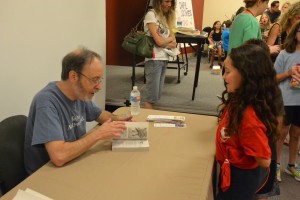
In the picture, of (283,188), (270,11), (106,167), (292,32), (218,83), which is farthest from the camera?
(270,11)

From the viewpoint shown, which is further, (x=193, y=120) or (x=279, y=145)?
(x=279, y=145)

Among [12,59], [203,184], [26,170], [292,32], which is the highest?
[292,32]

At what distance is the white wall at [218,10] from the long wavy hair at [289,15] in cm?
630

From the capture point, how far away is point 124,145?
1309mm

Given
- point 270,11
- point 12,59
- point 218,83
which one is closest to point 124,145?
point 12,59

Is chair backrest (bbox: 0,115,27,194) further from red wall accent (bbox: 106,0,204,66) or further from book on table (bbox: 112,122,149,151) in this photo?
red wall accent (bbox: 106,0,204,66)

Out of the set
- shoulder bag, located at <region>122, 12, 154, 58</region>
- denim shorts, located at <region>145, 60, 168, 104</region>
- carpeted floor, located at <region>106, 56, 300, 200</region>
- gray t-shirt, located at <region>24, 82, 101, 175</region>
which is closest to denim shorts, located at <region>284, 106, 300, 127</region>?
carpeted floor, located at <region>106, 56, 300, 200</region>

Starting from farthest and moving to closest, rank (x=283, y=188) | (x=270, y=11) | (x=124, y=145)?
1. (x=270, y=11)
2. (x=283, y=188)
3. (x=124, y=145)

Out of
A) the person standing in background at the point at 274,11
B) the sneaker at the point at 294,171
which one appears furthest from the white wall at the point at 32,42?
the person standing in background at the point at 274,11

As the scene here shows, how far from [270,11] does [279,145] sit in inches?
197

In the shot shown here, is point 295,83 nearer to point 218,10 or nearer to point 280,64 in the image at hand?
point 280,64

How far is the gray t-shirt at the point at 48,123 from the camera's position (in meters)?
1.18

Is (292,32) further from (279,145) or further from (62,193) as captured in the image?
(62,193)

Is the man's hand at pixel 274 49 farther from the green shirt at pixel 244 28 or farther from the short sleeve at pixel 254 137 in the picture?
the short sleeve at pixel 254 137
